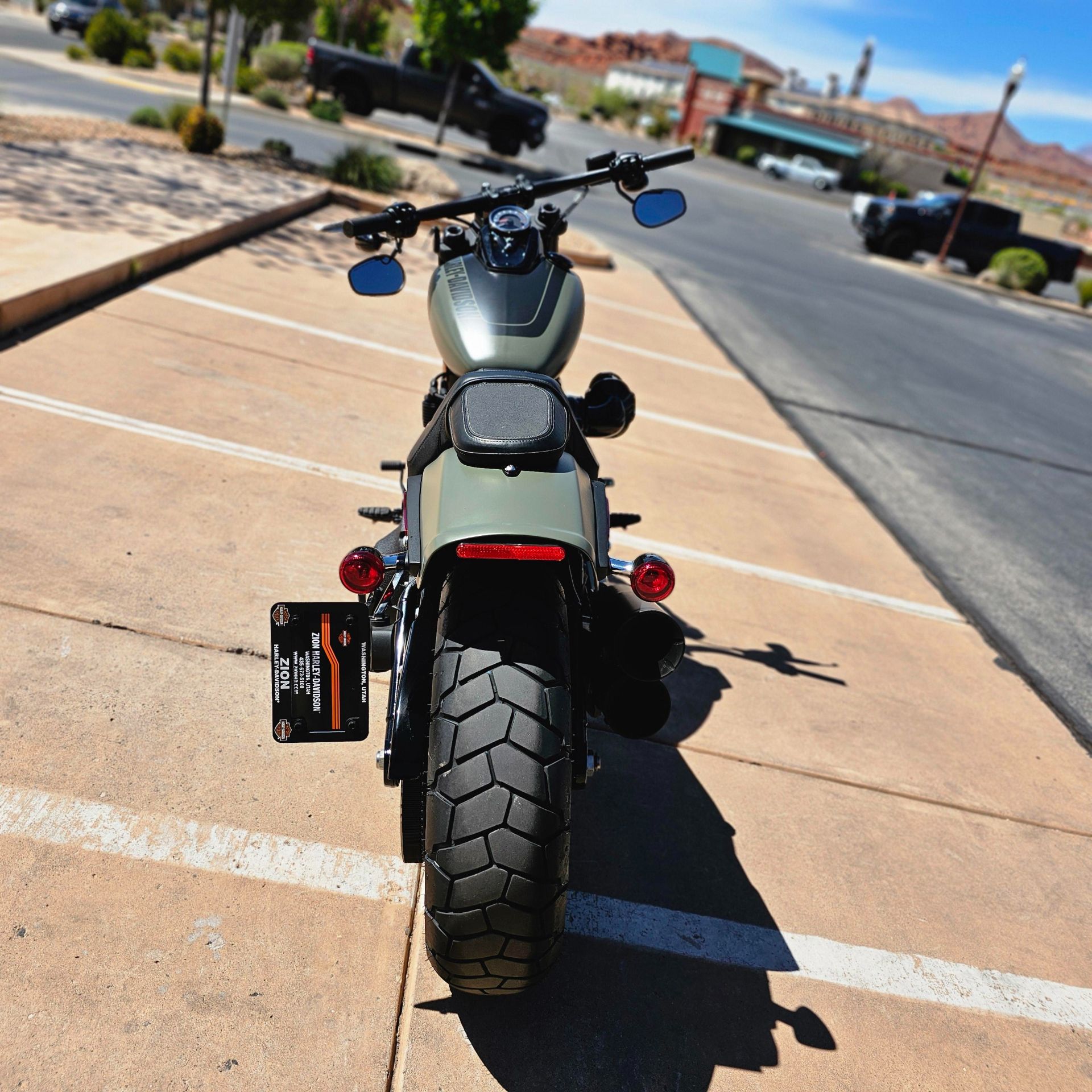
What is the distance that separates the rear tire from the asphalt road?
3.00 metres

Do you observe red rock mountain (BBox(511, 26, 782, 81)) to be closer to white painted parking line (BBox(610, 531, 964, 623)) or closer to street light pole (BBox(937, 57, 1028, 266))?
street light pole (BBox(937, 57, 1028, 266))

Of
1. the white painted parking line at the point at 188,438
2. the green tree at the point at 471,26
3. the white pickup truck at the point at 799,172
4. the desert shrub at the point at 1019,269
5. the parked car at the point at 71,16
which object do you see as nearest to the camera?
the white painted parking line at the point at 188,438

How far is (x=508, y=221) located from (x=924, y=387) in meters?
9.54

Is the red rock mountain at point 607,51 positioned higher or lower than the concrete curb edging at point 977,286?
higher

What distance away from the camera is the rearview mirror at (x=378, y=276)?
3.24m

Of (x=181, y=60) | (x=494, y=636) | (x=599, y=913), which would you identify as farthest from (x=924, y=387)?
(x=181, y=60)

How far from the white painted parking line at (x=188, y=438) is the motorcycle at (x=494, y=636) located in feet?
6.87

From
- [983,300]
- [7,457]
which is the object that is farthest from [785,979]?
[983,300]

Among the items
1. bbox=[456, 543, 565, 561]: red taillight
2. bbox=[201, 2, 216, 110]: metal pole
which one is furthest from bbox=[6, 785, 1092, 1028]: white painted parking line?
bbox=[201, 2, 216, 110]: metal pole

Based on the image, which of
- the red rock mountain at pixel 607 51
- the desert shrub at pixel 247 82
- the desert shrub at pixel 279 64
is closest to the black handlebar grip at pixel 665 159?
the desert shrub at pixel 247 82

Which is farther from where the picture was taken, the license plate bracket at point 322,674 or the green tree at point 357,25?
the green tree at point 357,25

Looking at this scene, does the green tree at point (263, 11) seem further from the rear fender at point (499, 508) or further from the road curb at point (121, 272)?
the rear fender at point (499, 508)

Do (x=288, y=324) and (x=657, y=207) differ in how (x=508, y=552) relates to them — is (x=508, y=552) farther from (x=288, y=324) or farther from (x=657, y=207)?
(x=288, y=324)

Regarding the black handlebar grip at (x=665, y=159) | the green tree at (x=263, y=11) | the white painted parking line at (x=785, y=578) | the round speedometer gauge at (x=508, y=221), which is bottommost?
the white painted parking line at (x=785, y=578)
